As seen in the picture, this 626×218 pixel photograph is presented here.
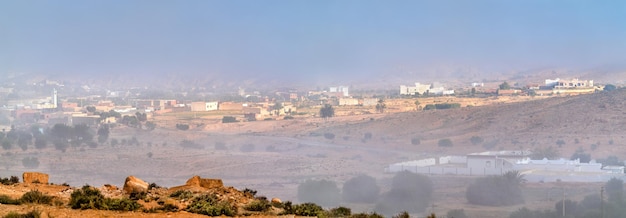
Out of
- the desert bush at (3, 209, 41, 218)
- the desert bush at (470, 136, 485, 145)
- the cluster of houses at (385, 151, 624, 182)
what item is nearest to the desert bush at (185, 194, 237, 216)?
the desert bush at (3, 209, 41, 218)

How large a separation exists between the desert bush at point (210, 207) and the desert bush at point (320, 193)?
35.2 metres

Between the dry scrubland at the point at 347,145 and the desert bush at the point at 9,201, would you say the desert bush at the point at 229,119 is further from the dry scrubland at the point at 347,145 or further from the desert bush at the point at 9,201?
the desert bush at the point at 9,201

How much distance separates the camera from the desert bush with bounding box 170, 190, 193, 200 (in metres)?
14.3

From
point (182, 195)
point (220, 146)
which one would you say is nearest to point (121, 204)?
point (182, 195)

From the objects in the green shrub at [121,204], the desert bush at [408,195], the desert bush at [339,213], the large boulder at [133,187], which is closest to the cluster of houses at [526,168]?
the desert bush at [408,195]

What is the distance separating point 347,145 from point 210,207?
7458cm

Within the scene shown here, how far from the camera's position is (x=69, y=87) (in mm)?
179000

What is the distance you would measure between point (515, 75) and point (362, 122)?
96.6m

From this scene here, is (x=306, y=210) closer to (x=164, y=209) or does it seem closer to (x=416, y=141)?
(x=164, y=209)

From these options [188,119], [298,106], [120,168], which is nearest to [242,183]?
[120,168]

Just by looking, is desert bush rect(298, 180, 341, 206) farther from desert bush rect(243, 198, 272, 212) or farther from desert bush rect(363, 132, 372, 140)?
desert bush rect(363, 132, 372, 140)

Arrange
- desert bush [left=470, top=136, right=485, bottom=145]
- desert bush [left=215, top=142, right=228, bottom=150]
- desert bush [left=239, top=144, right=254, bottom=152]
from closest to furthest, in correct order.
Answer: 1. desert bush [left=470, top=136, right=485, bottom=145]
2. desert bush [left=239, top=144, right=254, bottom=152]
3. desert bush [left=215, top=142, right=228, bottom=150]

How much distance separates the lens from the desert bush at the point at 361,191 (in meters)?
51.0

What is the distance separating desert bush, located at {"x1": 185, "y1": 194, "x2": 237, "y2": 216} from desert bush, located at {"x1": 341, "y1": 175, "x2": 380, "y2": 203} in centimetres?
3665
